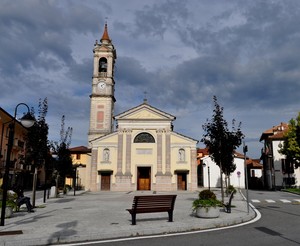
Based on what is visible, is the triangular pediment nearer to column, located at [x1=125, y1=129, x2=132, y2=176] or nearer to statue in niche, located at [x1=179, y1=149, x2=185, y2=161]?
column, located at [x1=125, y1=129, x2=132, y2=176]

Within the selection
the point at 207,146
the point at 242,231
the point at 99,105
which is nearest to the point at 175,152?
the point at 99,105

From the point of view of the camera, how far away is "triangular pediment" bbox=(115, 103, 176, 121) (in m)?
43.0

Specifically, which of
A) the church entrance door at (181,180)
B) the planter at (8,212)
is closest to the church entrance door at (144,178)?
the church entrance door at (181,180)

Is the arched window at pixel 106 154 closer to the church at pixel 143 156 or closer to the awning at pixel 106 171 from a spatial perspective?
the church at pixel 143 156

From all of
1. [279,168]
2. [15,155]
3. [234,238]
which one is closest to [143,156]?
[15,155]

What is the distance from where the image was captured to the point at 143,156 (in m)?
41.9

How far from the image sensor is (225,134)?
20.1 meters

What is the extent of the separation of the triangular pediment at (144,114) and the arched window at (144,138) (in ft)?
7.78

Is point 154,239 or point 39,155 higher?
point 39,155

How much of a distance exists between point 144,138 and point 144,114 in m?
3.61

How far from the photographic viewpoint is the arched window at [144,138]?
42628 millimetres

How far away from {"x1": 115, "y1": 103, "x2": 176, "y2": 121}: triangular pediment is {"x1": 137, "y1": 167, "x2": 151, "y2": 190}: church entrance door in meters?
7.44

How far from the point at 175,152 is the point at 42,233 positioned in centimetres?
3380

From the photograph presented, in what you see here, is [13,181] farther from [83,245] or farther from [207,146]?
[83,245]
